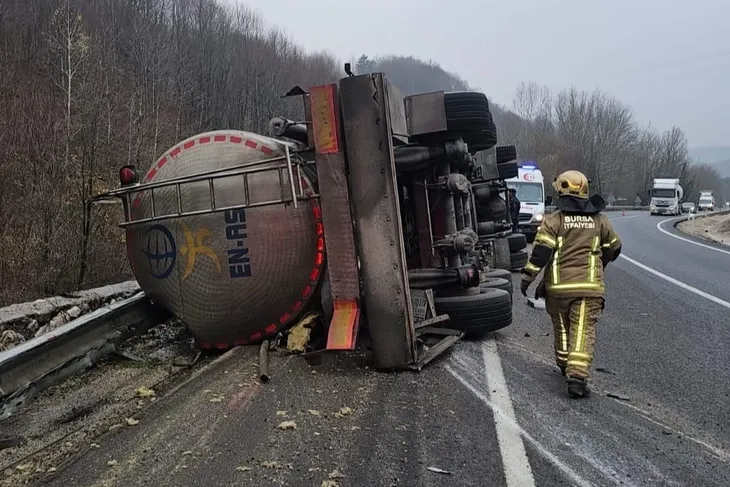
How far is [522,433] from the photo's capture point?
3.23 metres

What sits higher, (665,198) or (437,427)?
(665,198)

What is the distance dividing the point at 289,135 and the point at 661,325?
4497mm

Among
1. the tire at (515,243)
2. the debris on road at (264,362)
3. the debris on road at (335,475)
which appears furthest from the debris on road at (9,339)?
the tire at (515,243)

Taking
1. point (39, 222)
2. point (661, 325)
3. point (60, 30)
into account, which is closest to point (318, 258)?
point (661, 325)

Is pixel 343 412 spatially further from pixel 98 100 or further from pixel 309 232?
pixel 98 100

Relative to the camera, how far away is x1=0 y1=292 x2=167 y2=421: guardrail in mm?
3619

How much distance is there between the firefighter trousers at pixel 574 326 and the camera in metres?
4.22

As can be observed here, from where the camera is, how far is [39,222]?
795cm

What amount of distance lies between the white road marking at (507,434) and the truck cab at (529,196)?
49.1 ft

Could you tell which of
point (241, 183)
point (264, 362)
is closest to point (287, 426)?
point (264, 362)

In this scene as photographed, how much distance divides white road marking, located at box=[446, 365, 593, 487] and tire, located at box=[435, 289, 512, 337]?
3.33ft

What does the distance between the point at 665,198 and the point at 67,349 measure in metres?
52.2

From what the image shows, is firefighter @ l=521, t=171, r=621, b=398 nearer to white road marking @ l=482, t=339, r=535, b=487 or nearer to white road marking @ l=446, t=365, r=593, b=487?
white road marking @ l=482, t=339, r=535, b=487

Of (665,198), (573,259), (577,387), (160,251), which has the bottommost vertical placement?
(577,387)
